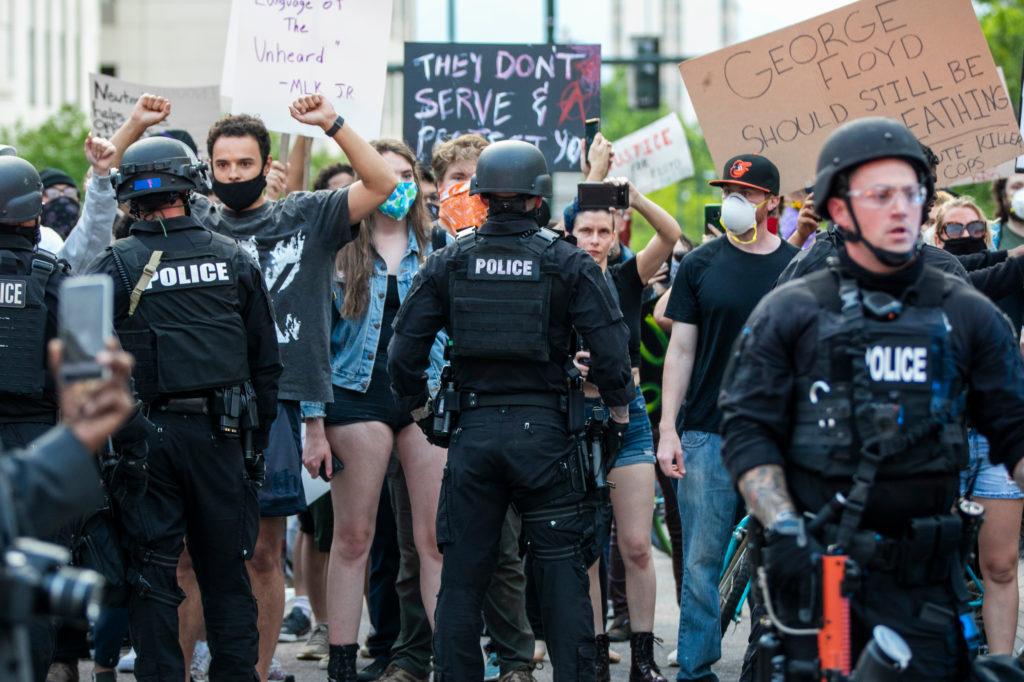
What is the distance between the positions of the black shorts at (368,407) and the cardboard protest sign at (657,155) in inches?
202

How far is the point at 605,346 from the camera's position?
21.4 feet

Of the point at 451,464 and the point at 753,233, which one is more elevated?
the point at 753,233

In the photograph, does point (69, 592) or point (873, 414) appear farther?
point (873, 414)

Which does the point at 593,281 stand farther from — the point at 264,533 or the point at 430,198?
the point at 430,198

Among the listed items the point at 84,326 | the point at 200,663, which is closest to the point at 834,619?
the point at 84,326

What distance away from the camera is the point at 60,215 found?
10.1m

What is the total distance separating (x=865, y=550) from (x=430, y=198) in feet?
16.3

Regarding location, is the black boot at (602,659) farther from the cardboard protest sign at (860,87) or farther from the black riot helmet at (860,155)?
the black riot helmet at (860,155)

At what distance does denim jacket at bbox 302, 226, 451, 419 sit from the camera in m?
7.52

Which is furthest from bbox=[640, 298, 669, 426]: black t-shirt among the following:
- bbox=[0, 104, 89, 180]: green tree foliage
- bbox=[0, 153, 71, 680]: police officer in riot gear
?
bbox=[0, 104, 89, 180]: green tree foliage

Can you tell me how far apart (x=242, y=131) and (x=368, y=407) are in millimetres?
1350

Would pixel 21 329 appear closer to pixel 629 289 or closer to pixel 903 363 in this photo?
pixel 629 289

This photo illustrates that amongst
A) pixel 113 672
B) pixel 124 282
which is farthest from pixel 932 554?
pixel 113 672

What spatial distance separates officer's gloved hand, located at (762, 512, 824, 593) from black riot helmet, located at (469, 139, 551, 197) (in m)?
2.39
